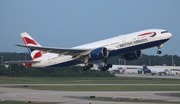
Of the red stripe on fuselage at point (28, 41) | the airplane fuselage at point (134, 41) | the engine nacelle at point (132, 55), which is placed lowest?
the engine nacelle at point (132, 55)

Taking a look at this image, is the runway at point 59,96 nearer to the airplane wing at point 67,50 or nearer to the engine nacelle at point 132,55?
the engine nacelle at point 132,55

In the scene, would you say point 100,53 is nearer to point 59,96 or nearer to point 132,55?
point 132,55

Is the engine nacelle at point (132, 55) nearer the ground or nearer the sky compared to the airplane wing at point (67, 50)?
nearer the ground

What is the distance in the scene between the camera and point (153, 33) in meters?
60.6

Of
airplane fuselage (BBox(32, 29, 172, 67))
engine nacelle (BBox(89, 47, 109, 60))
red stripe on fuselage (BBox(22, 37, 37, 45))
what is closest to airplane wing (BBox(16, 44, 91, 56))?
airplane fuselage (BBox(32, 29, 172, 67))

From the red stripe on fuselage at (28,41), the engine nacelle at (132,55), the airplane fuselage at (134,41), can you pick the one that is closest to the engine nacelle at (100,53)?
the airplane fuselage at (134,41)

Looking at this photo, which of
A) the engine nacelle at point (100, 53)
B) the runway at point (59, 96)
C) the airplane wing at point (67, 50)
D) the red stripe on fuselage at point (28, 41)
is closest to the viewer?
the runway at point (59, 96)

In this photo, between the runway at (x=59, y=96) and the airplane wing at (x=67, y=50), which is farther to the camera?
the airplane wing at (x=67, y=50)

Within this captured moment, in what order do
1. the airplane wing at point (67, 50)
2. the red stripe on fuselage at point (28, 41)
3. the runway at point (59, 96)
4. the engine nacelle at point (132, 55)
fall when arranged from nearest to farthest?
the runway at point (59, 96) < the airplane wing at point (67, 50) < the engine nacelle at point (132, 55) < the red stripe on fuselage at point (28, 41)

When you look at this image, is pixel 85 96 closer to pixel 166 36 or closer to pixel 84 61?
pixel 84 61

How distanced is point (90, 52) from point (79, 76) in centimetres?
5197


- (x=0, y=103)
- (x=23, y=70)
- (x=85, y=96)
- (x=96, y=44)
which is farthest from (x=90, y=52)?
(x=23, y=70)

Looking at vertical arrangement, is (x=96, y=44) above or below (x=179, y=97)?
above

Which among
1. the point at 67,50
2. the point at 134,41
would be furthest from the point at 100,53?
the point at 67,50
